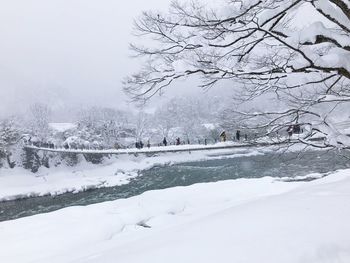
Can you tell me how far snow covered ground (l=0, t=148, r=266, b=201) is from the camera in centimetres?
3662

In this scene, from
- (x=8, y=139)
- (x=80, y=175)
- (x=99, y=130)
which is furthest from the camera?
(x=99, y=130)

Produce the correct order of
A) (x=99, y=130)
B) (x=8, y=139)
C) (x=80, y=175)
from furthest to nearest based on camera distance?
(x=99, y=130) → (x=8, y=139) → (x=80, y=175)

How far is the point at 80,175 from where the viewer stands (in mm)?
47219

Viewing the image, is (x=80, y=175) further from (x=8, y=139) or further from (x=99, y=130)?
(x=99, y=130)

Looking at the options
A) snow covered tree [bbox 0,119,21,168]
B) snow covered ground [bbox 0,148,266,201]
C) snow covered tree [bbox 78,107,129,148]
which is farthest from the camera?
snow covered tree [bbox 78,107,129,148]

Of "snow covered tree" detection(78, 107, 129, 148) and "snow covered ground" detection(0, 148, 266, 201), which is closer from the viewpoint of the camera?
"snow covered ground" detection(0, 148, 266, 201)

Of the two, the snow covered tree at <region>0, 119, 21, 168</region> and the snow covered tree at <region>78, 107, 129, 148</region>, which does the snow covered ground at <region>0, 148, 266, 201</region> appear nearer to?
the snow covered tree at <region>0, 119, 21, 168</region>

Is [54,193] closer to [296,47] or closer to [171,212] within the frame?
[171,212]

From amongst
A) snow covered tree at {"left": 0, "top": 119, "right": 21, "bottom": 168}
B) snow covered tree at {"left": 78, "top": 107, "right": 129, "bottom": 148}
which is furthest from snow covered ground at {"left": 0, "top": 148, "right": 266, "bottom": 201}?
snow covered tree at {"left": 78, "top": 107, "right": 129, "bottom": 148}

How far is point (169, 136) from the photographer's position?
3681 inches

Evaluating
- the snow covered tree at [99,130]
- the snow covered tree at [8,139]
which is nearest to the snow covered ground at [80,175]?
the snow covered tree at [8,139]

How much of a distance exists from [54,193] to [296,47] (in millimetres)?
34571

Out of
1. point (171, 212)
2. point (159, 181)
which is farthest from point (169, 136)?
point (171, 212)

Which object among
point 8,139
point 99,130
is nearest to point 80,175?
point 8,139
